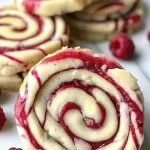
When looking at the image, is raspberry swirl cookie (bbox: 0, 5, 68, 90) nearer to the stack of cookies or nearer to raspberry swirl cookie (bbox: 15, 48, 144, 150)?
the stack of cookies

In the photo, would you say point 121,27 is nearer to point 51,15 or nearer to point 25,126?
point 51,15

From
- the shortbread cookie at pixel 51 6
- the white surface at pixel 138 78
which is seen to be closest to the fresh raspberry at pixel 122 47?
the white surface at pixel 138 78

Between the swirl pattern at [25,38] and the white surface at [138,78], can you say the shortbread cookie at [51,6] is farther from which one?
the white surface at [138,78]

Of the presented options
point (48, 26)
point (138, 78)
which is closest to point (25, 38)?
point (48, 26)

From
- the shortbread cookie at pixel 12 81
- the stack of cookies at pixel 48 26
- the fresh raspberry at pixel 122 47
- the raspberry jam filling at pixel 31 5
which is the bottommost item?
the shortbread cookie at pixel 12 81

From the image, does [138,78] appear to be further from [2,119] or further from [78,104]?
[2,119]

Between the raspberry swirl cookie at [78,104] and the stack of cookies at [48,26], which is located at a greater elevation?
the stack of cookies at [48,26]

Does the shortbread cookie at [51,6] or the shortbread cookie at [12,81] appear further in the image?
the shortbread cookie at [51,6]
